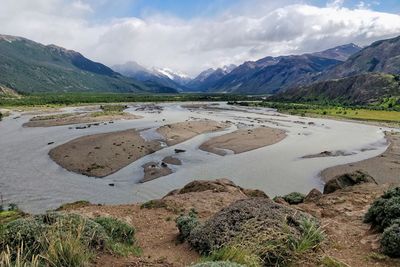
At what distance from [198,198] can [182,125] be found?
2357 inches

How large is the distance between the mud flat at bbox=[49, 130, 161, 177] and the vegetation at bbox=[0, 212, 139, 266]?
30.0 metres

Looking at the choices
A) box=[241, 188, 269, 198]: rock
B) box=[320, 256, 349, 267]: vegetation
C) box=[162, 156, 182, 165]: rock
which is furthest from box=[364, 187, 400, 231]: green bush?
box=[162, 156, 182, 165]: rock

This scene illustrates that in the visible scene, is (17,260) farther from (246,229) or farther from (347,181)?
(347,181)

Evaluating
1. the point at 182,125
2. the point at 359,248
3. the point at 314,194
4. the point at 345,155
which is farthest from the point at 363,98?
the point at 359,248

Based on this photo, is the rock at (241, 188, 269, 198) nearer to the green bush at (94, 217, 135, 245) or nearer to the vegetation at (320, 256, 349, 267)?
the green bush at (94, 217, 135, 245)

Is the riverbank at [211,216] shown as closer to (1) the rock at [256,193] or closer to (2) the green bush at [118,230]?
(1) the rock at [256,193]

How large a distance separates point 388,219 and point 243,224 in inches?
253

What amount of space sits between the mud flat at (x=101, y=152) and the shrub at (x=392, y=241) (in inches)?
1395

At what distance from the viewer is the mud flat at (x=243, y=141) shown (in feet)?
197

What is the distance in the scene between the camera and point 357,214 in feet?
65.1

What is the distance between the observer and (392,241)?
13.2 m

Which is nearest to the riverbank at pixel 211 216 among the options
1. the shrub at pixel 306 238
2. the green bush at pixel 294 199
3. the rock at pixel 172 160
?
the shrub at pixel 306 238

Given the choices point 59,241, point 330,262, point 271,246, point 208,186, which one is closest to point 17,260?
point 59,241

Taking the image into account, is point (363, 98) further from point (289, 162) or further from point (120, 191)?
point (120, 191)
